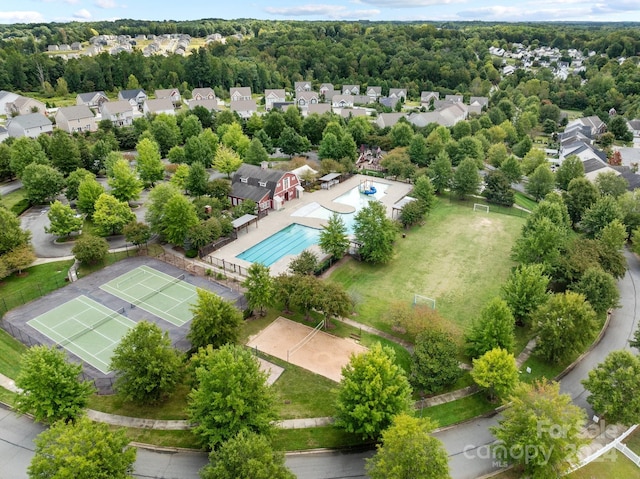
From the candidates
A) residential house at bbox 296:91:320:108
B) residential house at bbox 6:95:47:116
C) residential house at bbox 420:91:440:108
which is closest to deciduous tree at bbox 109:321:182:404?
residential house at bbox 6:95:47:116

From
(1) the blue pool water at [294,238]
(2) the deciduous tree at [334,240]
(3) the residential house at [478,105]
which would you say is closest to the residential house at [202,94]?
(3) the residential house at [478,105]

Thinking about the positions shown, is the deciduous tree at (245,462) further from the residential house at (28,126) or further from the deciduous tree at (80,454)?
the residential house at (28,126)

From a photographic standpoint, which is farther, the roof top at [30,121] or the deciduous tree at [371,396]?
the roof top at [30,121]

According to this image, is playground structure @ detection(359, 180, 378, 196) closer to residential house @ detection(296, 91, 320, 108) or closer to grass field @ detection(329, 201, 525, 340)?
grass field @ detection(329, 201, 525, 340)

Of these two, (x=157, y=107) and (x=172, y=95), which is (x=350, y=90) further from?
(x=157, y=107)

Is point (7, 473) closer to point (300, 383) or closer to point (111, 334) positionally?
point (111, 334)

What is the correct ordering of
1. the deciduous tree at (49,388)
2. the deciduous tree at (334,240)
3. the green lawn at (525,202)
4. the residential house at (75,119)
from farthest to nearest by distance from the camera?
the residential house at (75,119)
the green lawn at (525,202)
the deciduous tree at (334,240)
the deciduous tree at (49,388)

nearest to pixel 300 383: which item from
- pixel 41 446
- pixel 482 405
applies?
pixel 482 405
